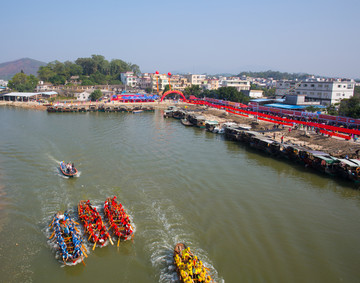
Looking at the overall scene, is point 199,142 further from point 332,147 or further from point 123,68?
point 123,68

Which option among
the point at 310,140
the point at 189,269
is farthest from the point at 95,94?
the point at 189,269

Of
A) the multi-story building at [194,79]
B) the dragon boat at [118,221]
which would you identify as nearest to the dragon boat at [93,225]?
the dragon boat at [118,221]

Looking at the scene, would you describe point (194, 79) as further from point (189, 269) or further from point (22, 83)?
point (189, 269)

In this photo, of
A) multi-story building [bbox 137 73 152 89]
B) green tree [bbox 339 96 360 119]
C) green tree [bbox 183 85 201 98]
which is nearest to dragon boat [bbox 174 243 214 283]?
green tree [bbox 339 96 360 119]

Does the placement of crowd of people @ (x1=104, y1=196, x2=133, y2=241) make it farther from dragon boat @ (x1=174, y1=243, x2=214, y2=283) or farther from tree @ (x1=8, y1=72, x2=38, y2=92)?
tree @ (x1=8, y1=72, x2=38, y2=92)

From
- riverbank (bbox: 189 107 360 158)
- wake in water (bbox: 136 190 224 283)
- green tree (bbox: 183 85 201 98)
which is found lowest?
wake in water (bbox: 136 190 224 283)

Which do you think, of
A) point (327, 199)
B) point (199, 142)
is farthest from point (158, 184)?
point (199, 142)
